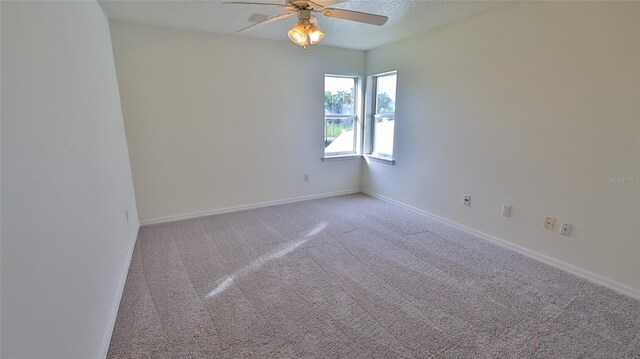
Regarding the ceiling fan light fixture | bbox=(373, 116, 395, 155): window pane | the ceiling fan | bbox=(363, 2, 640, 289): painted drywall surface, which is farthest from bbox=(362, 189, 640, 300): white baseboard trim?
the ceiling fan light fixture

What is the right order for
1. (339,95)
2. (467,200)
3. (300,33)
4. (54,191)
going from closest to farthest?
(54,191) < (300,33) < (467,200) < (339,95)

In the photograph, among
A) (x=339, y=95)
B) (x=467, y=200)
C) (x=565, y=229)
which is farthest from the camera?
(x=339, y=95)

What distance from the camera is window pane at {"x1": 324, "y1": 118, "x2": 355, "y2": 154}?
4.64 meters

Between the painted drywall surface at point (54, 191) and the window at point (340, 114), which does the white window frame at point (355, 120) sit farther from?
the painted drywall surface at point (54, 191)

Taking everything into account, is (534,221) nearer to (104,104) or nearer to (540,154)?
(540,154)

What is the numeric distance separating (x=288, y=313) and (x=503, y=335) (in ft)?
4.36

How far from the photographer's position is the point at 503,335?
70.7 inches

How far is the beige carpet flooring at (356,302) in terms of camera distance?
1722 mm

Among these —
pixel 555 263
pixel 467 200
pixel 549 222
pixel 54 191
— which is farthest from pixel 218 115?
pixel 555 263

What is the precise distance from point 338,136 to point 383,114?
30.4 inches

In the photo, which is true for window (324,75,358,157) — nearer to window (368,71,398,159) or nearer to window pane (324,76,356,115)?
window pane (324,76,356,115)

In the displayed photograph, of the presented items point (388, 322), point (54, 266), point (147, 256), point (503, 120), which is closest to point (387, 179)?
point (503, 120)

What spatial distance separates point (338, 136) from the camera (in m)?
4.75

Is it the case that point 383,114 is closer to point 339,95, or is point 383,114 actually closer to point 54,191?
point 339,95
